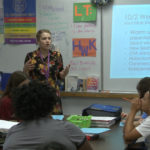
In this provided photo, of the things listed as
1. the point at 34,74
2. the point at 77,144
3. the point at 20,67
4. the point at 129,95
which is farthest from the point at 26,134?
the point at 20,67

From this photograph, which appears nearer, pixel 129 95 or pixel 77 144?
pixel 77 144

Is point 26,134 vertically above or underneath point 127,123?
above

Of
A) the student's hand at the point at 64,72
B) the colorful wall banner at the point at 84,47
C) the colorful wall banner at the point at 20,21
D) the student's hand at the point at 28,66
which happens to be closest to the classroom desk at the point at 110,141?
the student's hand at the point at 64,72

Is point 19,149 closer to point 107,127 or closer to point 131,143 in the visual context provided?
point 131,143

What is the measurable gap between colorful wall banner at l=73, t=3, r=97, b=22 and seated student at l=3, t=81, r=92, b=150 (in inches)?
101

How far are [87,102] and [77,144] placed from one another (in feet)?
8.44

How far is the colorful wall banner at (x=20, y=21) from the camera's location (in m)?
4.14

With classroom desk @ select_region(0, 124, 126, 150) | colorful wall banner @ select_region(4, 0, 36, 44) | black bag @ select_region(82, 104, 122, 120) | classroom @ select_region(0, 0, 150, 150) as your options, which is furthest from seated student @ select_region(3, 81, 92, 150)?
colorful wall banner @ select_region(4, 0, 36, 44)

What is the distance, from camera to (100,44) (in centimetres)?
389

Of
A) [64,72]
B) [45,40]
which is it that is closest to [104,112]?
[64,72]

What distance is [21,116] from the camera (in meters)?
1.42

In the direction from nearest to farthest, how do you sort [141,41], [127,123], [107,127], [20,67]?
[127,123] → [107,127] → [141,41] → [20,67]

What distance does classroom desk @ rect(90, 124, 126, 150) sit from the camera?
5.98 feet

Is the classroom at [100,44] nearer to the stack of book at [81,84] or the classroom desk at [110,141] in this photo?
the stack of book at [81,84]
